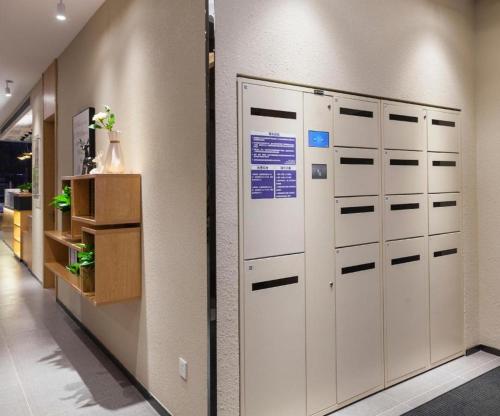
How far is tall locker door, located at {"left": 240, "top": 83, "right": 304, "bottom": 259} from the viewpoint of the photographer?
225 cm

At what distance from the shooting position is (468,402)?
8.92ft

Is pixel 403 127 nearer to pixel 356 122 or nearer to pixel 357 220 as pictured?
pixel 356 122

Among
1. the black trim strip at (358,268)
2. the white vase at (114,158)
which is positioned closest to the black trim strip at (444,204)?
the black trim strip at (358,268)

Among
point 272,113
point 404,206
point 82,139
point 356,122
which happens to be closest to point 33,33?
point 82,139

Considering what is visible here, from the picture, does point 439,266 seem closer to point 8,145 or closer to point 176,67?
point 176,67

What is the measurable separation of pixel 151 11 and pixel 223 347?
217cm

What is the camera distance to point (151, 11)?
2717mm

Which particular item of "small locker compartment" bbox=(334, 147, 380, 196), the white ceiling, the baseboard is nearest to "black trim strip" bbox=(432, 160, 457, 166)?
"small locker compartment" bbox=(334, 147, 380, 196)

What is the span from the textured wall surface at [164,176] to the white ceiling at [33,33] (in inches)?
21.0

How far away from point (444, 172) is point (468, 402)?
1684 millimetres

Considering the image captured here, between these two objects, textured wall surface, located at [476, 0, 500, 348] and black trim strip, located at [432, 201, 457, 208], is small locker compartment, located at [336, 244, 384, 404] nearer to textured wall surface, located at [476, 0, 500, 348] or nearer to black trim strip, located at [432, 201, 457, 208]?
black trim strip, located at [432, 201, 457, 208]

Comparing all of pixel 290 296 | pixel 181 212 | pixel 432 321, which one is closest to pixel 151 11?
pixel 181 212

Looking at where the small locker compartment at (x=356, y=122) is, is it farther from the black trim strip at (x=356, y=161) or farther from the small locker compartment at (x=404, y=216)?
the small locker compartment at (x=404, y=216)

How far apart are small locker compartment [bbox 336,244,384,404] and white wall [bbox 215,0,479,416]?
80 cm
